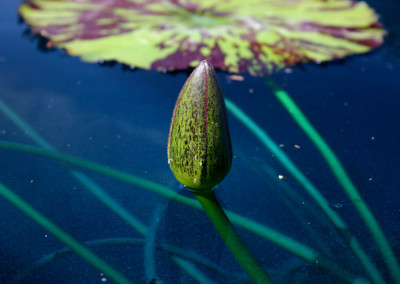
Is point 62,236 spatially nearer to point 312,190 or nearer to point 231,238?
point 231,238

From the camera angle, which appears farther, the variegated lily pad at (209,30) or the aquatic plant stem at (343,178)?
the variegated lily pad at (209,30)

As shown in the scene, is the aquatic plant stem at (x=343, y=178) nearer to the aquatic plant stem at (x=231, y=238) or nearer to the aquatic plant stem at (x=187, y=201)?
the aquatic plant stem at (x=187, y=201)

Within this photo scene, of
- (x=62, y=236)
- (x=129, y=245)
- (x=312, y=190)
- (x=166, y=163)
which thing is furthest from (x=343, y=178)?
(x=62, y=236)

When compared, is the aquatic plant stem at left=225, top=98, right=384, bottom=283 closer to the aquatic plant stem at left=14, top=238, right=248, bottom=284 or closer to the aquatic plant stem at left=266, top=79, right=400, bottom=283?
the aquatic plant stem at left=266, top=79, right=400, bottom=283

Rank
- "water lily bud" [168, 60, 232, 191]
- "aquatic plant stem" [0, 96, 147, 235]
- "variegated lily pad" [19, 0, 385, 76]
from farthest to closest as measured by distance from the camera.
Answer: "variegated lily pad" [19, 0, 385, 76] → "aquatic plant stem" [0, 96, 147, 235] → "water lily bud" [168, 60, 232, 191]

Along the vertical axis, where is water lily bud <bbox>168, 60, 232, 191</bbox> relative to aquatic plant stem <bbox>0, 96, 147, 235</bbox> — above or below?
above

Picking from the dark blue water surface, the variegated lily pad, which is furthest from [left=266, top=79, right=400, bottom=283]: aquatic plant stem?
the variegated lily pad

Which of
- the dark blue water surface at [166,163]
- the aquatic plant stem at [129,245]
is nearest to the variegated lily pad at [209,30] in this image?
the dark blue water surface at [166,163]
